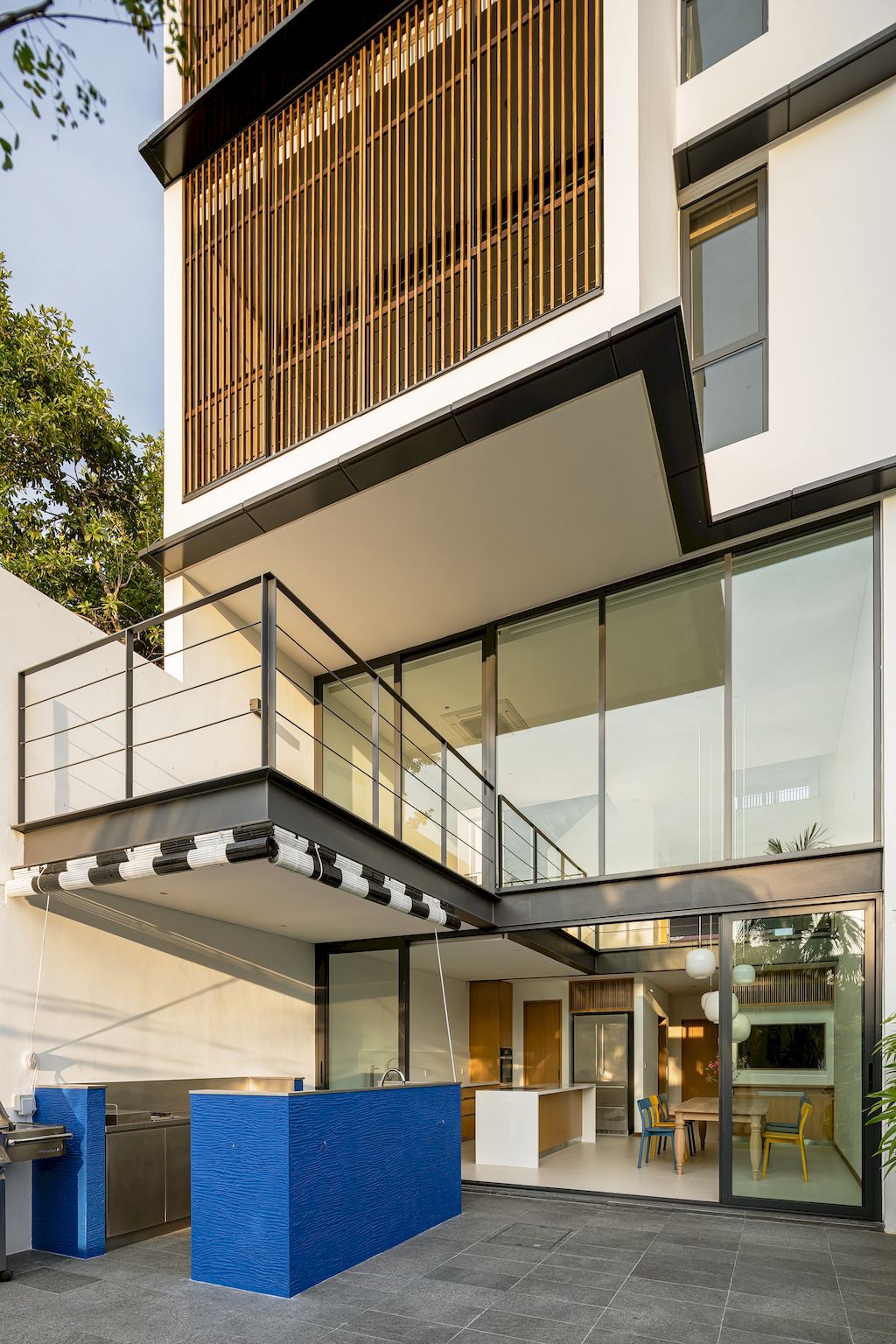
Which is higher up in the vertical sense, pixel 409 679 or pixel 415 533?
pixel 415 533

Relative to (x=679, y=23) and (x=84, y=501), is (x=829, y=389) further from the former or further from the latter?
(x=84, y=501)

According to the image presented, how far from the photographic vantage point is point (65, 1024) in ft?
20.0

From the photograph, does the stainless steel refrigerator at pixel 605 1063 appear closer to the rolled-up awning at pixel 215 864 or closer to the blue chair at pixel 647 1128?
the blue chair at pixel 647 1128

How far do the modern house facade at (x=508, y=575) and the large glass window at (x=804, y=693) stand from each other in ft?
0.09

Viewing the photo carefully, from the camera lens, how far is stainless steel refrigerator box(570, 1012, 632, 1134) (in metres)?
12.5

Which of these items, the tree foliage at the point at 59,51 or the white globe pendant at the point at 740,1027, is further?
the white globe pendant at the point at 740,1027

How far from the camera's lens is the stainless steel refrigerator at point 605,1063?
41.0 ft

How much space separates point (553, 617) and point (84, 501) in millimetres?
9340

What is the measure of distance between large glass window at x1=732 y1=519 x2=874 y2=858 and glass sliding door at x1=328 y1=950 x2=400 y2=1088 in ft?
12.2

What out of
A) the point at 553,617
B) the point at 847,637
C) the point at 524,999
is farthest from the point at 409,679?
the point at 524,999

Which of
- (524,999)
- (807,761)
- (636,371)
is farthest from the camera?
(524,999)

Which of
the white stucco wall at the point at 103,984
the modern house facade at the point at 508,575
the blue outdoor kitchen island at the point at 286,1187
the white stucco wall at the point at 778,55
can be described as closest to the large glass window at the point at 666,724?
the modern house facade at the point at 508,575

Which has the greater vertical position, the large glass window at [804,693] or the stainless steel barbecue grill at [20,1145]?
the large glass window at [804,693]

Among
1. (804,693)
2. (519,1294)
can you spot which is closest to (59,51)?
(519,1294)
